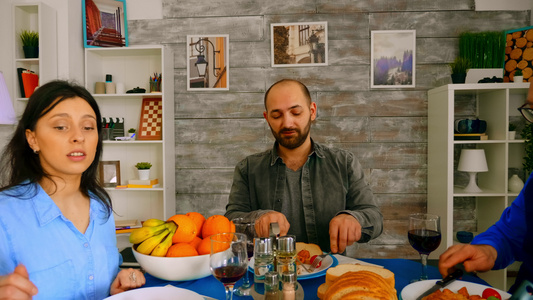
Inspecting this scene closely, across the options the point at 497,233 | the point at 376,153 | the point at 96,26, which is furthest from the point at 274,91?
the point at 96,26

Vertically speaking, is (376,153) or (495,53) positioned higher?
(495,53)

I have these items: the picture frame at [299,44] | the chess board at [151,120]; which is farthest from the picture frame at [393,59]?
the chess board at [151,120]

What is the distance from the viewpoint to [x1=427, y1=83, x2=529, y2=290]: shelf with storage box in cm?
276

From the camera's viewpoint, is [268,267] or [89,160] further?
[89,160]

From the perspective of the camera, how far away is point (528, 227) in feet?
4.56

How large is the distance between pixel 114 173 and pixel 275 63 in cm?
178

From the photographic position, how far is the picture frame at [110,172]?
10.7ft

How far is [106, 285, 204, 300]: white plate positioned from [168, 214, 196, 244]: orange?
16cm

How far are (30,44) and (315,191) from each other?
8.61ft

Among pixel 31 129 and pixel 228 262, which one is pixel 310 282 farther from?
pixel 31 129

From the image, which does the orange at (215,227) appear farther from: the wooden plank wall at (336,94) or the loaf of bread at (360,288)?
the wooden plank wall at (336,94)

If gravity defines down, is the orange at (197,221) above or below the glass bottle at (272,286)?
above

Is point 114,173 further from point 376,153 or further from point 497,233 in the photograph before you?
point 497,233

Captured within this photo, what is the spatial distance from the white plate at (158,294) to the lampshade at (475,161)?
8.59ft
